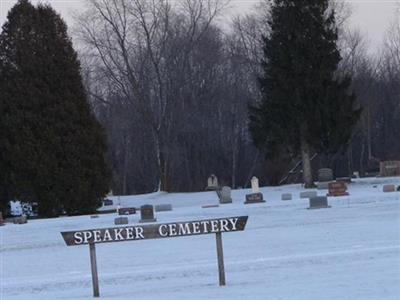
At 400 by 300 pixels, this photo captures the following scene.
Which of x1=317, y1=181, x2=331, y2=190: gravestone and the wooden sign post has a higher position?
x1=317, y1=181, x2=331, y2=190: gravestone

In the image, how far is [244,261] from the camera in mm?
14633

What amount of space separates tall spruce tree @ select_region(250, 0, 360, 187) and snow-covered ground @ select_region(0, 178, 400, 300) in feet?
40.1

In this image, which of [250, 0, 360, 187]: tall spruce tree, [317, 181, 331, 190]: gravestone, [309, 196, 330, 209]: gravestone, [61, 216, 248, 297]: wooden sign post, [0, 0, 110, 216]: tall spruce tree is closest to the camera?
[61, 216, 248, 297]: wooden sign post

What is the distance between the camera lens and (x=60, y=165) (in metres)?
34.4

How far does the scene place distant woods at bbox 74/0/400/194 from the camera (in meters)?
49.1

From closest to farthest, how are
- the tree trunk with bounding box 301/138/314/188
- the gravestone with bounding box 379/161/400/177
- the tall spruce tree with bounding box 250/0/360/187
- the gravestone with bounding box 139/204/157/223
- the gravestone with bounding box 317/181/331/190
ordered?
1. the gravestone with bounding box 139/204/157/223
2. the gravestone with bounding box 317/181/331/190
3. the tree trunk with bounding box 301/138/314/188
4. the tall spruce tree with bounding box 250/0/360/187
5. the gravestone with bounding box 379/161/400/177

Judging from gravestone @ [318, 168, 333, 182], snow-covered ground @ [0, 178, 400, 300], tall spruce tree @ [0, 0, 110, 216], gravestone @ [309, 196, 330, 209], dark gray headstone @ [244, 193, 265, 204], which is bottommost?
snow-covered ground @ [0, 178, 400, 300]

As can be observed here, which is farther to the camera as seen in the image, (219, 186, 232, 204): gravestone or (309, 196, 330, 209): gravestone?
(219, 186, 232, 204): gravestone

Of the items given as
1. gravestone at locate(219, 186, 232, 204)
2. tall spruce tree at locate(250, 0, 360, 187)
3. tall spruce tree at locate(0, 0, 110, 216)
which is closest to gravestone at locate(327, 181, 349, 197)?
gravestone at locate(219, 186, 232, 204)

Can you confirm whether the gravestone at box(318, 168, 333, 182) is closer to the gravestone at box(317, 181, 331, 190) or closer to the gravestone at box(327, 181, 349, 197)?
the gravestone at box(317, 181, 331, 190)

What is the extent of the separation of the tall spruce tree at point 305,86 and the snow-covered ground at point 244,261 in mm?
12218

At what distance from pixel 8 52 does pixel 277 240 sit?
20815 millimetres

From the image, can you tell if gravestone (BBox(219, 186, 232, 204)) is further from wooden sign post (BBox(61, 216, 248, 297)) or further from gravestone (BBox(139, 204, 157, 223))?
wooden sign post (BBox(61, 216, 248, 297))

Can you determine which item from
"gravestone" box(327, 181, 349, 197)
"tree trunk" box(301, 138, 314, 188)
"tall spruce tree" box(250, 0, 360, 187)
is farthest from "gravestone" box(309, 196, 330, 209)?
"tall spruce tree" box(250, 0, 360, 187)
